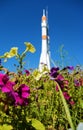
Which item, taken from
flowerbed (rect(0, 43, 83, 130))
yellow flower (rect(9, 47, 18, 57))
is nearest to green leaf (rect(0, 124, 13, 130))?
flowerbed (rect(0, 43, 83, 130))

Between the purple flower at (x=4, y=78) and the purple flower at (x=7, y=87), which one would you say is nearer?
the purple flower at (x=7, y=87)

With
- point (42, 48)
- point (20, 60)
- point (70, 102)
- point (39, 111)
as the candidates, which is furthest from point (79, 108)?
point (42, 48)

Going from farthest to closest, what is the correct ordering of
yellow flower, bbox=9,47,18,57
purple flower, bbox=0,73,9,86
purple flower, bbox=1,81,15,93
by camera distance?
1. yellow flower, bbox=9,47,18,57
2. purple flower, bbox=0,73,9,86
3. purple flower, bbox=1,81,15,93

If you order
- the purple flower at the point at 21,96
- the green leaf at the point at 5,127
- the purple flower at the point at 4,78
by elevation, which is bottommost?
the green leaf at the point at 5,127

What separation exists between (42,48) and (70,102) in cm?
2286

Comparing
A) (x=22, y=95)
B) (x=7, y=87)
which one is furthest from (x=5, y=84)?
(x=22, y=95)

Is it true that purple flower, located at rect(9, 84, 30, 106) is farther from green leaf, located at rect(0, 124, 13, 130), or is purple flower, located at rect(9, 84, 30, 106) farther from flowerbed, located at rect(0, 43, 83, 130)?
green leaf, located at rect(0, 124, 13, 130)

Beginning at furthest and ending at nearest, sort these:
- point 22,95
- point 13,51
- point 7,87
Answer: point 13,51 < point 22,95 < point 7,87

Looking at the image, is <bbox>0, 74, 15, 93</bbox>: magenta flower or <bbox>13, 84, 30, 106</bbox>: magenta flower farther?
<bbox>13, 84, 30, 106</bbox>: magenta flower

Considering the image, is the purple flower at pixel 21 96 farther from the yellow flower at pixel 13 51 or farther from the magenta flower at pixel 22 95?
the yellow flower at pixel 13 51

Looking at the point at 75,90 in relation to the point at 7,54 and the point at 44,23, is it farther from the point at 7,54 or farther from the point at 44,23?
the point at 44,23

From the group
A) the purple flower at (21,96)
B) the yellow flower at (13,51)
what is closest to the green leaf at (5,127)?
the purple flower at (21,96)

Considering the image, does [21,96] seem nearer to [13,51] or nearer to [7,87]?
[7,87]

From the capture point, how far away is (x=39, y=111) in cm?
261
